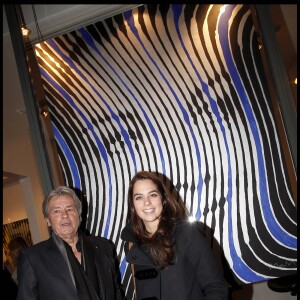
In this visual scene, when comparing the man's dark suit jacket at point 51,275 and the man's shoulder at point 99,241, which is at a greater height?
the man's shoulder at point 99,241

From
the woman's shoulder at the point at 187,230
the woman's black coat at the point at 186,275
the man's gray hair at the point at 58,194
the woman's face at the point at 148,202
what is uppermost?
the man's gray hair at the point at 58,194

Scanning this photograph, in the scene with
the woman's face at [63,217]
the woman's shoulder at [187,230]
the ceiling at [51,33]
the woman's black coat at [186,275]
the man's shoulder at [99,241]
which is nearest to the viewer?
the woman's black coat at [186,275]

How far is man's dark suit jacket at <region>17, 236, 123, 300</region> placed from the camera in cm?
217

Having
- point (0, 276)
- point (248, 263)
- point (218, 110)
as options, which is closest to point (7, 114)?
point (0, 276)

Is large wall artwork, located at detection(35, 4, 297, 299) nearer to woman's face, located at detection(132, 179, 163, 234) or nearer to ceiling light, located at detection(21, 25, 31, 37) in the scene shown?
ceiling light, located at detection(21, 25, 31, 37)

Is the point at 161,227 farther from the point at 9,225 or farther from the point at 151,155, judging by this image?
the point at 9,225

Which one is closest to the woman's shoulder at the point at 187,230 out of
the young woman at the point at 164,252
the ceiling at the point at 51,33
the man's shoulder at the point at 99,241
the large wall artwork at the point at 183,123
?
the young woman at the point at 164,252

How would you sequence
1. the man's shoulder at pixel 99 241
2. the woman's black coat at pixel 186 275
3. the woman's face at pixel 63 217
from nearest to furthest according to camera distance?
the woman's black coat at pixel 186 275 → the woman's face at pixel 63 217 → the man's shoulder at pixel 99 241

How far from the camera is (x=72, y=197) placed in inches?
96.0

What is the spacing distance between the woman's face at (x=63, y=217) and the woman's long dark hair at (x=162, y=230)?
375 mm

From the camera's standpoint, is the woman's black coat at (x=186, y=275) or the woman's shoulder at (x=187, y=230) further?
the woman's shoulder at (x=187, y=230)

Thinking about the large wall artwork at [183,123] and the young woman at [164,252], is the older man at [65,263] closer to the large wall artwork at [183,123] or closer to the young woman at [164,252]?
the young woman at [164,252]

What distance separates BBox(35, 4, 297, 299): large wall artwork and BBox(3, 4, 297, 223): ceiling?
11 centimetres

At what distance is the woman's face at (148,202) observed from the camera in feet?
7.29
